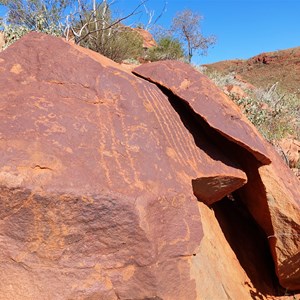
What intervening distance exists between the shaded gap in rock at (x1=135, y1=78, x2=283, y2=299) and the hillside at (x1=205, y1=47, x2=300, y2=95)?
18055 mm

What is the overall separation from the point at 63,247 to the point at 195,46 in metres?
17.2

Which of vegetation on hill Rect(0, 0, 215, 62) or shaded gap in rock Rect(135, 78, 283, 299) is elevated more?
vegetation on hill Rect(0, 0, 215, 62)

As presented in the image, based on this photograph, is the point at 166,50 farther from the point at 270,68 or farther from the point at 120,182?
the point at 270,68

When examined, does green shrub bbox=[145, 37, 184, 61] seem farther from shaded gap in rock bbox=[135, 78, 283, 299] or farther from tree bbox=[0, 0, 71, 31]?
shaded gap in rock bbox=[135, 78, 283, 299]

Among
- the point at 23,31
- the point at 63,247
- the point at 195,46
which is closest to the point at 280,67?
the point at 195,46

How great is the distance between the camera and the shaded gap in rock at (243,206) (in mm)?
2623

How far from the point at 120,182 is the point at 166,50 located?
11979mm

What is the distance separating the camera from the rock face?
1763mm

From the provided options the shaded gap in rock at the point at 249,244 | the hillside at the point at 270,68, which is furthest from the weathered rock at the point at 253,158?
the hillside at the point at 270,68

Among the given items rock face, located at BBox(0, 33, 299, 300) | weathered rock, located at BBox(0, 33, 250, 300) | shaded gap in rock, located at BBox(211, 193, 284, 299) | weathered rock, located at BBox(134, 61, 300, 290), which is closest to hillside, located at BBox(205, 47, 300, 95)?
shaded gap in rock, located at BBox(211, 193, 284, 299)

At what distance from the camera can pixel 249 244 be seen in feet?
10.2

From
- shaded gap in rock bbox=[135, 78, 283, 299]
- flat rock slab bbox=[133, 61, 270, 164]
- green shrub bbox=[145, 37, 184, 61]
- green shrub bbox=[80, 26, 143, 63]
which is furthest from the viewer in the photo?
green shrub bbox=[145, 37, 184, 61]

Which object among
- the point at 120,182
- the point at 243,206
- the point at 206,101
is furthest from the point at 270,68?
the point at 120,182

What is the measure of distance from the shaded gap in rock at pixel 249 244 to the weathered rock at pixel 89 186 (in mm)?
496
